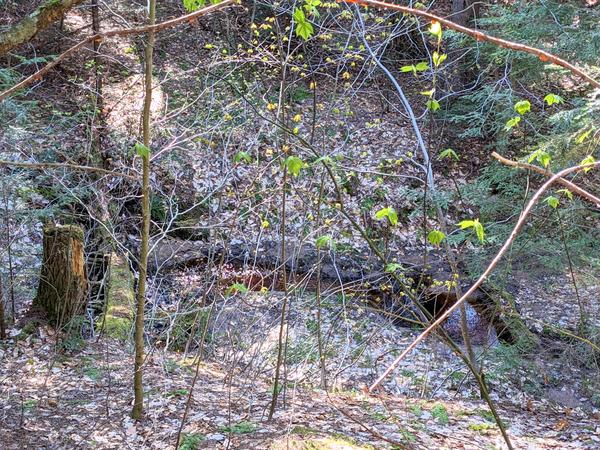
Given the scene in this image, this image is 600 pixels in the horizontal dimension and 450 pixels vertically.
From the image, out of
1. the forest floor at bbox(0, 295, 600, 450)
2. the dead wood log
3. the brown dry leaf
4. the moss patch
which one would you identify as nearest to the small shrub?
the forest floor at bbox(0, 295, 600, 450)

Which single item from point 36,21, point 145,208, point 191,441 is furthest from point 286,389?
point 36,21

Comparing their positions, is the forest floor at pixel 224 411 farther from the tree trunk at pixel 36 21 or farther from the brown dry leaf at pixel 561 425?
the tree trunk at pixel 36 21

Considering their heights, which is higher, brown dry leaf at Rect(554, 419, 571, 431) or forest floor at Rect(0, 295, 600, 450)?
forest floor at Rect(0, 295, 600, 450)

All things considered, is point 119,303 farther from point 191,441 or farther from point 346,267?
point 346,267

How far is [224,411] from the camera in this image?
4.75 meters

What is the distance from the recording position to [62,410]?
180 inches

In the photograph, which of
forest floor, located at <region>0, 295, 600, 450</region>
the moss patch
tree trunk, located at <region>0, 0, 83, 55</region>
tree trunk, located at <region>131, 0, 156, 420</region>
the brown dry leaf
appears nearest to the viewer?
tree trunk, located at <region>0, 0, 83, 55</region>

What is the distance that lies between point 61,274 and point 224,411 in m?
2.58

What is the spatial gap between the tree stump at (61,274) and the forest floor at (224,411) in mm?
296

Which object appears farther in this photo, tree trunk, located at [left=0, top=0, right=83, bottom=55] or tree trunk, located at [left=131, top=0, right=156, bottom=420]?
tree trunk, located at [left=131, top=0, right=156, bottom=420]

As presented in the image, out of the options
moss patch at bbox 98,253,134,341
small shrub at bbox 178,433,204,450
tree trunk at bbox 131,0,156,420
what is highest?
tree trunk at bbox 131,0,156,420

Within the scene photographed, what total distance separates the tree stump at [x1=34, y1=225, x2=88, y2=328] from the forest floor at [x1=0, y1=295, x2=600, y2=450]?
11.6 inches

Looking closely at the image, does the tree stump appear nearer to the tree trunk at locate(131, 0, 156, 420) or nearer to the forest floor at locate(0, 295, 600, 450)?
the forest floor at locate(0, 295, 600, 450)

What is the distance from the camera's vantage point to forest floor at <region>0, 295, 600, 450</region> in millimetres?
4113
